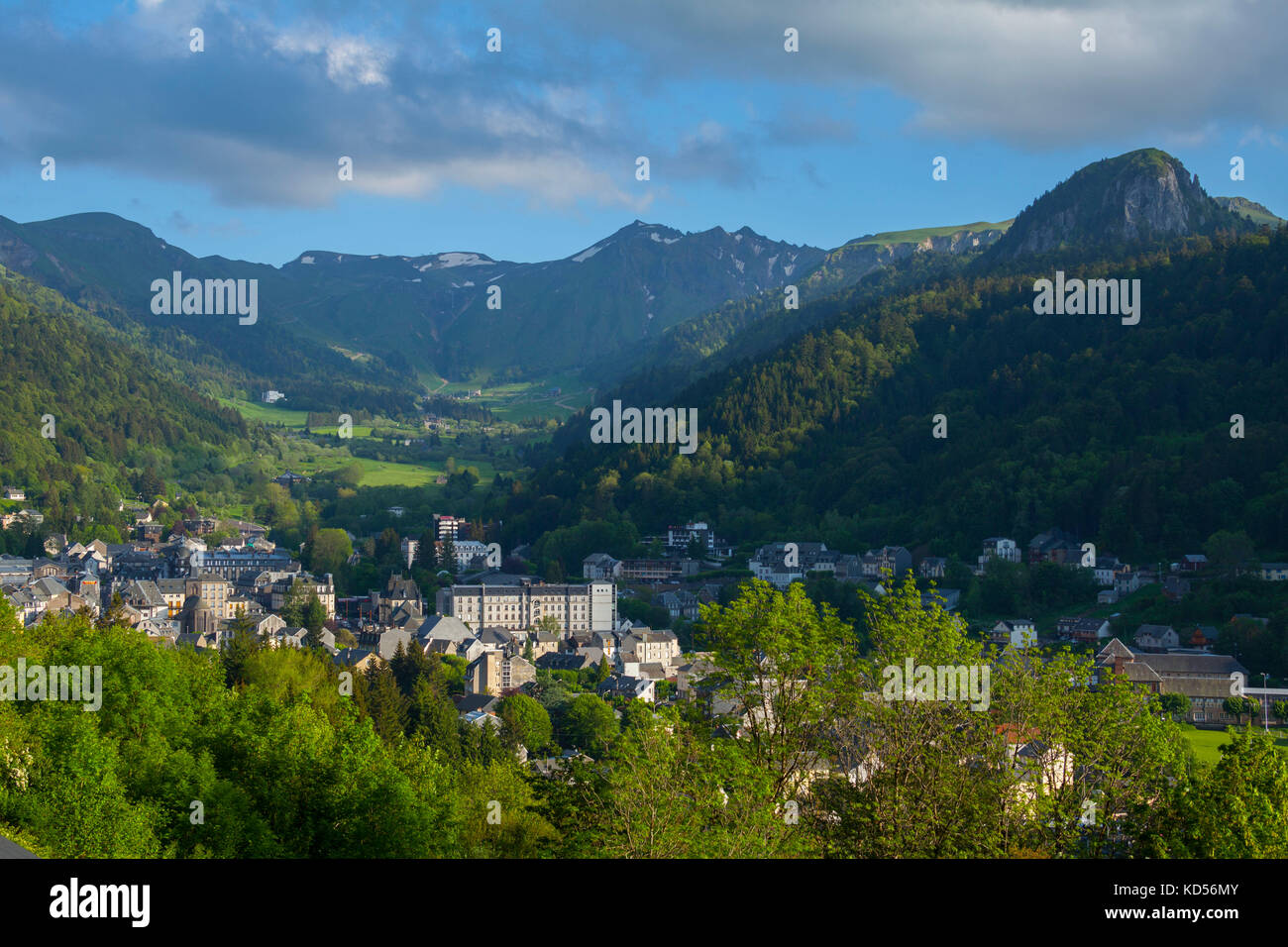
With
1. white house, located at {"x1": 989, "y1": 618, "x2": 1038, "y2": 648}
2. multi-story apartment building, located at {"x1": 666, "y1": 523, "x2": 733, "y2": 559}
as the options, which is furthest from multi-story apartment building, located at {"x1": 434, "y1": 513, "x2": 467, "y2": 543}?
white house, located at {"x1": 989, "y1": 618, "x2": 1038, "y2": 648}

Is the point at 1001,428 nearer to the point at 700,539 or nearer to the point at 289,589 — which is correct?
the point at 700,539

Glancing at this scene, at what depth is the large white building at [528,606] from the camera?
320 ft

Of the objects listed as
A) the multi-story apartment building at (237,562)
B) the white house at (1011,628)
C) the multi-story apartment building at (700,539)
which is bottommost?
the white house at (1011,628)

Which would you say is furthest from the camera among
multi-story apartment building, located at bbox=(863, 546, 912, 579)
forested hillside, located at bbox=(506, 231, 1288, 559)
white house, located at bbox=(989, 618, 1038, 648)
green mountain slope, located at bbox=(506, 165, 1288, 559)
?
multi-story apartment building, located at bbox=(863, 546, 912, 579)

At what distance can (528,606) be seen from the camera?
3937 inches

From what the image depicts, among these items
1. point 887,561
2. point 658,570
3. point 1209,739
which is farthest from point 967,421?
point 1209,739

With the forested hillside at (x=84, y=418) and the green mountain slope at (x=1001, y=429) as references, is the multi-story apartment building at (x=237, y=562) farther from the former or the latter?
the green mountain slope at (x=1001, y=429)

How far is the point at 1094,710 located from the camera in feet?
67.3

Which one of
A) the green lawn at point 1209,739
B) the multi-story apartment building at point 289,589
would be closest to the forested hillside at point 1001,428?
the multi-story apartment building at point 289,589

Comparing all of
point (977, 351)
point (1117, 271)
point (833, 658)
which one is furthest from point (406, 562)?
point (833, 658)

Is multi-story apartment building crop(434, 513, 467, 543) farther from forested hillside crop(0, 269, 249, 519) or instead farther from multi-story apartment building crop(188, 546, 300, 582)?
forested hillside crop(0, 269, 249, 519)

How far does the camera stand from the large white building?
320ft
